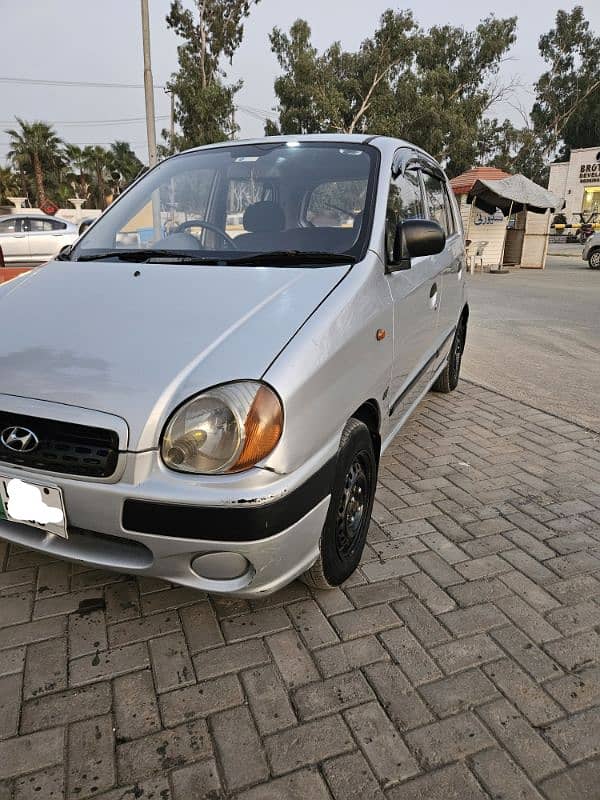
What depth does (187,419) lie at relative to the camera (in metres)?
1.68

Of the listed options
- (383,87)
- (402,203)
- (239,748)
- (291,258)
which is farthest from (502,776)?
(383,87)

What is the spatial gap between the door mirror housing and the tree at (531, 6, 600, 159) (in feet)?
162

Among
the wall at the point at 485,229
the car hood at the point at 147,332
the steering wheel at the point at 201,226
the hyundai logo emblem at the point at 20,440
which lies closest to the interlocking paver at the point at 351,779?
the car hood at the point at 147,332

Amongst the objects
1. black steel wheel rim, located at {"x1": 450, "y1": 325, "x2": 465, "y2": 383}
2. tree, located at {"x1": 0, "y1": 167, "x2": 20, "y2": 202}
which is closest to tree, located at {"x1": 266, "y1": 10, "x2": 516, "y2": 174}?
tree, located at {"x1": 0, "y1": 167, "x2": 20, "y2": 202}

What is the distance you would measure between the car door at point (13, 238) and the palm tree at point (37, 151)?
1245 inches

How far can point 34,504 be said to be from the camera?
1800 millimetres

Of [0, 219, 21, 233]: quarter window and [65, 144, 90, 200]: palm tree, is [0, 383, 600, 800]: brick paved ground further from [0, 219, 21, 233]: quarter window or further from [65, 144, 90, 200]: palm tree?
[65, 144, 90, 200]: palm tree

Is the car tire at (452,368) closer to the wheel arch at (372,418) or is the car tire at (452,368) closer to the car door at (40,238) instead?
the wheel arch at (372,418)

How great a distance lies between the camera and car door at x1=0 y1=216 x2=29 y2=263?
13.9 m

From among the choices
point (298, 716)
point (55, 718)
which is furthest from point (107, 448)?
point (298, 716)

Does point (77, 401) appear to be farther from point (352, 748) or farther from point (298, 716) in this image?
point (352, 748)

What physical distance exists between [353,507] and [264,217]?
1.43m

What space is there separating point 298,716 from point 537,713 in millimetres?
741

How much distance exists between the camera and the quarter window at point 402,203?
2.63m
